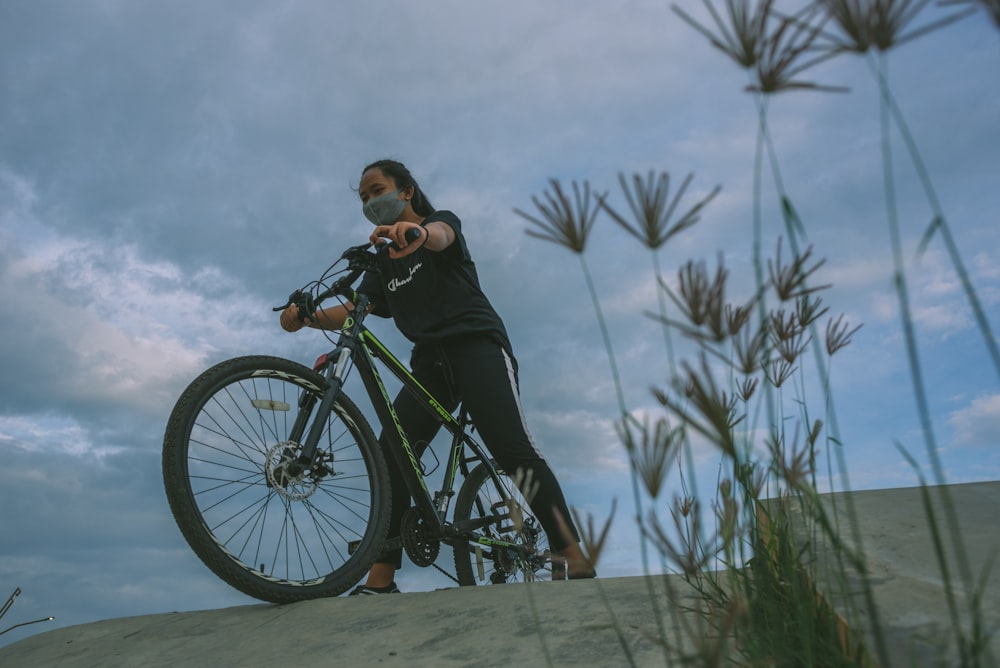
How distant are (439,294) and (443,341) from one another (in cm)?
20

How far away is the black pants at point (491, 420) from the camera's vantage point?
3131 mm

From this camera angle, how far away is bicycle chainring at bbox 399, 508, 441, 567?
→ 122 inches

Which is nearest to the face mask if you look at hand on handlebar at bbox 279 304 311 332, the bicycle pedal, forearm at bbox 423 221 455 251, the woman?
the woman

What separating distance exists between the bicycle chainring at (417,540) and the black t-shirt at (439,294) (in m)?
0.72

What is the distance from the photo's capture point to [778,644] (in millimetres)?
1252

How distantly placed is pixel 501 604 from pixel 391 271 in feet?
5.25

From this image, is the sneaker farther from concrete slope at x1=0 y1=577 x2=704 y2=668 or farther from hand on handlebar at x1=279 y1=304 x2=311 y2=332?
hand on handlebar at x1=279 y1=304 x2=311 y2=332

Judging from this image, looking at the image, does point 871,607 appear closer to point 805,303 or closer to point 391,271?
point 805,303

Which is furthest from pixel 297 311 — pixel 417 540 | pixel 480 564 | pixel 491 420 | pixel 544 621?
pixel 544 621

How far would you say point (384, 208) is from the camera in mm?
3295

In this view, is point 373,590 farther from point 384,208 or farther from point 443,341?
point 384,208

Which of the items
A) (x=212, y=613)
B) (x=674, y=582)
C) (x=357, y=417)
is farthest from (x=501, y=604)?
(x=212, y=613)

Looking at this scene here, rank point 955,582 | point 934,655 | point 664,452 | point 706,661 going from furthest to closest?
1. point 955,582
2. point 934,655
3. point 664,452
4. point 706,661

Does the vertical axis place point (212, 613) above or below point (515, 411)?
below
